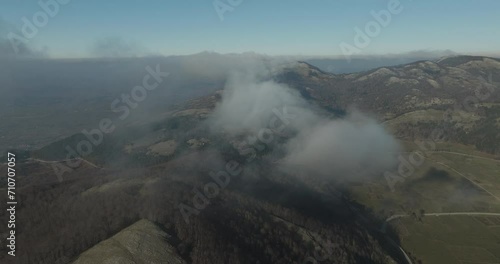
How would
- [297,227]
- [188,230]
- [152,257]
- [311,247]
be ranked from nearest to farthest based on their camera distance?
[152,257] → [188,230] → [311,247] → [297,227]

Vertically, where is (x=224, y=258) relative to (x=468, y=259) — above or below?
above

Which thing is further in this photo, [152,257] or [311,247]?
[311,247]

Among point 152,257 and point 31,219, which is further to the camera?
point 31,219

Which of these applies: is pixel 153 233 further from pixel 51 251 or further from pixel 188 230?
pixel 51 251

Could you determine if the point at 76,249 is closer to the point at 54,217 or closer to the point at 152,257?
the point at 152,257

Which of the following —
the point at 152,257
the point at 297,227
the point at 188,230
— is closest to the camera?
the point at 152,257

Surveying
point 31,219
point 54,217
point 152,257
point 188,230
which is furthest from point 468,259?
point 31,219

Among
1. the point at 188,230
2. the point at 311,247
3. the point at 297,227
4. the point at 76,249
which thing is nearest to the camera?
the point at 76,249

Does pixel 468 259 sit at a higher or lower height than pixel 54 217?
lower

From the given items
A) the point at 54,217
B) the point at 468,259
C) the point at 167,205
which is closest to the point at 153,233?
the point at 167,205
